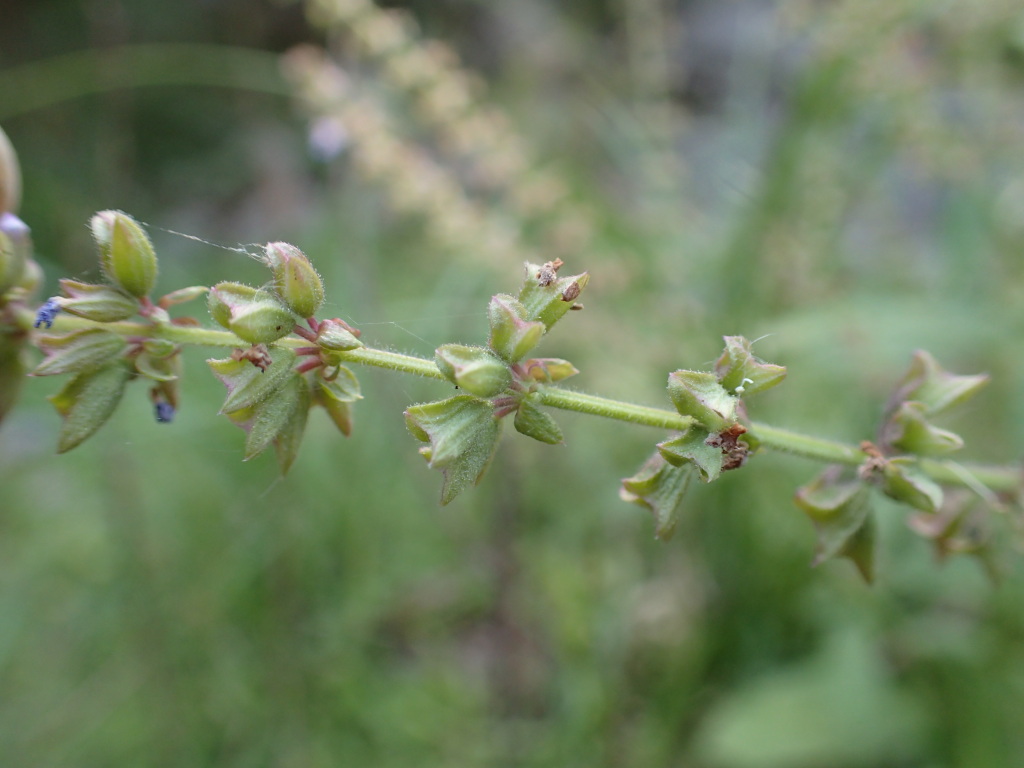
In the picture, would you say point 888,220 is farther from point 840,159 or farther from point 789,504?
point 789,504

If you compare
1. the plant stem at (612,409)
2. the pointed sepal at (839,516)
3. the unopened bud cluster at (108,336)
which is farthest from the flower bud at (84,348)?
the pointed sepal at (839,516)

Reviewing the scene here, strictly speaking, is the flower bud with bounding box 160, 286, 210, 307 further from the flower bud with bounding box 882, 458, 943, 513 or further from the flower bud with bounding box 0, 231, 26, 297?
the flower bud with bounding box 882, 458, 943, 513

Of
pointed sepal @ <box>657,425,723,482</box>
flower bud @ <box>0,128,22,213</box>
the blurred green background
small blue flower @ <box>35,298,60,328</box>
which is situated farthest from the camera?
the blurred green background

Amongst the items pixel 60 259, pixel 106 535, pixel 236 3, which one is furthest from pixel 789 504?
pixel 236 3

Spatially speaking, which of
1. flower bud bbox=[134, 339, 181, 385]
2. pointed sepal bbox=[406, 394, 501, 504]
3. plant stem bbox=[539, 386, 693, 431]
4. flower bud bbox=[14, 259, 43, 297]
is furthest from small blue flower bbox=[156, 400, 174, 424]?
plant stem bbox=[539, 386, 693, 431]

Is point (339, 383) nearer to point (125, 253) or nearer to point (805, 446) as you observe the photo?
point (125, 253)
